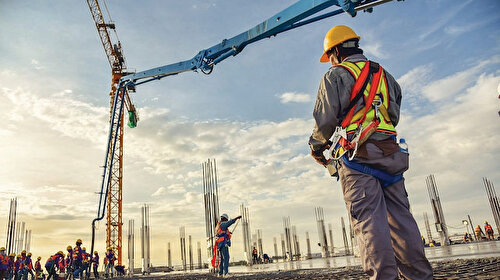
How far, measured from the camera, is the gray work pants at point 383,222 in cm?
207

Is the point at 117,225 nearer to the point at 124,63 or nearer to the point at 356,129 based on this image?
the point at 124,63

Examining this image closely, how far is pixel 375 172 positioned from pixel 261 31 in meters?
8.08

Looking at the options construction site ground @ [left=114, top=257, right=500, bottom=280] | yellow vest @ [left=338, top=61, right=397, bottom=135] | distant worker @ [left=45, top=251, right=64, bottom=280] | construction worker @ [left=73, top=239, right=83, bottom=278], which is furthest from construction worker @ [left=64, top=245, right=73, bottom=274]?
yellow vest @ [left=338, top=61, right=397, bottom=135]

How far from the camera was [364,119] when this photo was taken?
2.38 meters

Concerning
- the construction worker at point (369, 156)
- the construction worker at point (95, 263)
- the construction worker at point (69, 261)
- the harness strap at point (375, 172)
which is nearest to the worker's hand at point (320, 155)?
the construction worker at point (369, 156)

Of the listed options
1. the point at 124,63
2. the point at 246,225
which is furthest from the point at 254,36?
the point at 124,63

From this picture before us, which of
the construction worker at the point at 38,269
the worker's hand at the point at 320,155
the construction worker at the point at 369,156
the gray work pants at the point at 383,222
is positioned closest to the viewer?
the gray work pants at the point at 383,222

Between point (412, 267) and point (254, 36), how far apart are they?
856 cm

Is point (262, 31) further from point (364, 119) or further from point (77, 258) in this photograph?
point (77, 258)

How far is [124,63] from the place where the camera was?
36.4m

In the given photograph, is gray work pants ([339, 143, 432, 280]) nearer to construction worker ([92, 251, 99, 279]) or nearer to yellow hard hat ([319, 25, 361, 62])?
yellow hard hat ([319, 25, 361, 62])

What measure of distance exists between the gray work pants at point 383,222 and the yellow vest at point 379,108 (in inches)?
6.3

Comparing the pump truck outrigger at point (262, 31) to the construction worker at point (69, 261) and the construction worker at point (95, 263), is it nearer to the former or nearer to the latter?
the construction worker at point (69, 261)

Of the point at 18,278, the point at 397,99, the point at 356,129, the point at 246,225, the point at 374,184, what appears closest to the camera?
the point at 374,184
